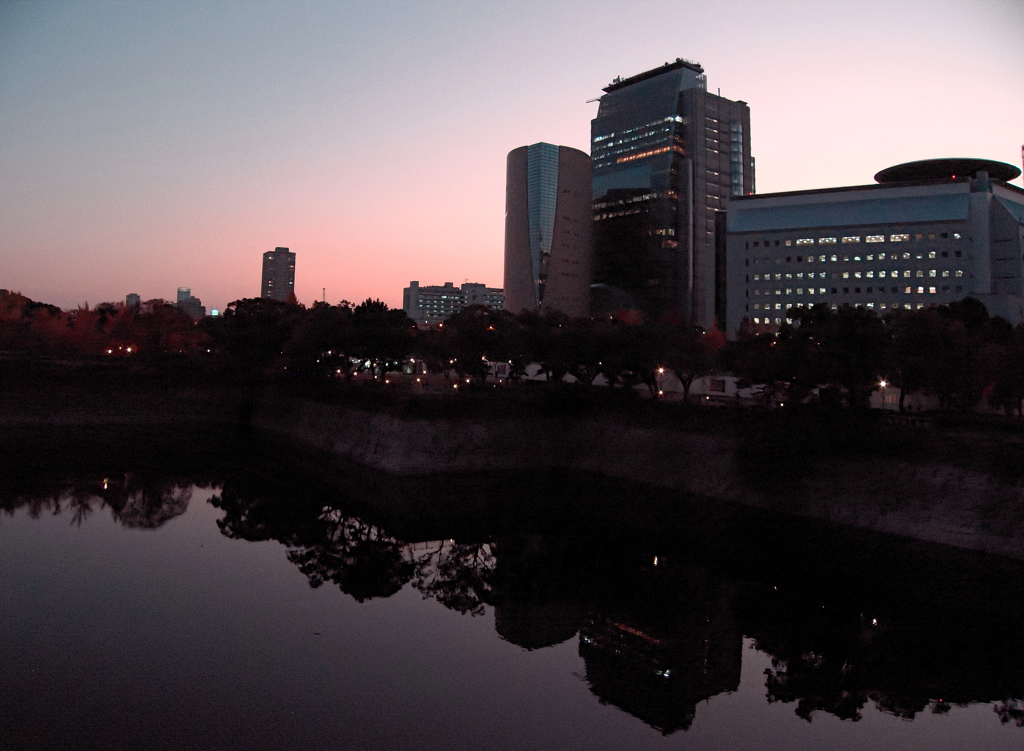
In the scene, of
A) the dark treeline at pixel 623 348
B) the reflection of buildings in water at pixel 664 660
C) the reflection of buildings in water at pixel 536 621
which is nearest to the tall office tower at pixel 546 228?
the dark treeline at pixel 623 348

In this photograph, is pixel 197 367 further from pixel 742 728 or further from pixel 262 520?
pixel 742 728

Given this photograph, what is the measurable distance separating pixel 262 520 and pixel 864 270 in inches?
4813

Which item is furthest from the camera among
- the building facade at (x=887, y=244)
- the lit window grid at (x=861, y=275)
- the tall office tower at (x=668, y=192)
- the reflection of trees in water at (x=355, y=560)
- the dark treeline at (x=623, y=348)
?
the tall office tower at (x=668, y=192)

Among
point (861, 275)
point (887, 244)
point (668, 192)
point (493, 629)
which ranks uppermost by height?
point (668, 192)

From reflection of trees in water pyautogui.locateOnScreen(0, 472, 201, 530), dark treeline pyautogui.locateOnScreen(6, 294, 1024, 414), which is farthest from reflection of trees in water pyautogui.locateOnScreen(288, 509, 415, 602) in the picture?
dark treeline pyautogui.locateOnScreen(6, 294, 1024, 414)

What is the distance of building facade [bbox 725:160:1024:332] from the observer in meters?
116

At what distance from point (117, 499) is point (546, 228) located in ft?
445

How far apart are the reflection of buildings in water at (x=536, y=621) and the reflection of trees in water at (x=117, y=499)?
1959 cm

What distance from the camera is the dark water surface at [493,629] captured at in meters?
16.2

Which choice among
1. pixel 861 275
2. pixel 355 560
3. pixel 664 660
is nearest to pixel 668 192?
pixel 861 275

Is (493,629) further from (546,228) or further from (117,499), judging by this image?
(546,228)

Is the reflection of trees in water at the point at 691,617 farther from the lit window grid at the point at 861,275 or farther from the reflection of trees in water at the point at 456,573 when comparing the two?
the lit window grid at the point at 861,275

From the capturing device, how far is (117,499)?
3794cm

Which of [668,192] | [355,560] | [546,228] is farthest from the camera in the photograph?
[546,228]
